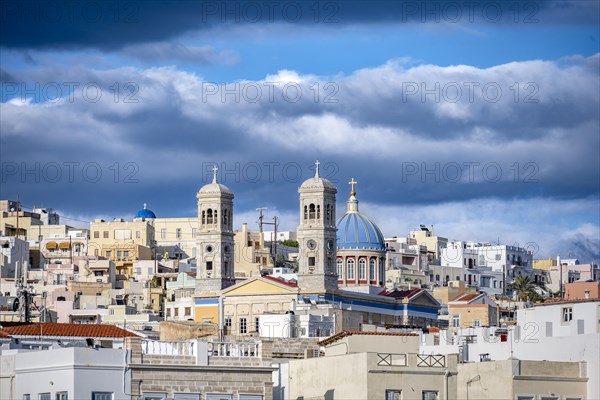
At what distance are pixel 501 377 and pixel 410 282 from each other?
392 feet

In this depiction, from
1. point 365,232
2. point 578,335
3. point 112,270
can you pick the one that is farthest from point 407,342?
point 112,270

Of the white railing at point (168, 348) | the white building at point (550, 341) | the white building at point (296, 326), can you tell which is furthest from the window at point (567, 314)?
the white building at point (296, 326)

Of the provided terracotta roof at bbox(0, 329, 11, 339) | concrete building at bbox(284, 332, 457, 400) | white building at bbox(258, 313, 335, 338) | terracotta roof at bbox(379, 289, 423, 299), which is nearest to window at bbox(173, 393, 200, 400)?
concrete building at bbox(284, 332, 457, 400)

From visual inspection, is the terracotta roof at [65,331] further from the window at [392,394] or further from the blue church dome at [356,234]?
the blue church dome at [356,234]

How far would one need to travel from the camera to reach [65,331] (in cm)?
7369

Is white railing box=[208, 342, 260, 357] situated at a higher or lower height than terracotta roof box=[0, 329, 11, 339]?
lower

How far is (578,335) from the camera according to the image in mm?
63500

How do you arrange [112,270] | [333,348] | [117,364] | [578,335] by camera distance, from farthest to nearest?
[112,270]
[333,348]
[578,335]
[117,364]

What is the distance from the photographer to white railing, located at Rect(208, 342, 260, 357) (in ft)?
191

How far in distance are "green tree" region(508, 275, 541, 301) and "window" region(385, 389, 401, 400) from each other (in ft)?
331

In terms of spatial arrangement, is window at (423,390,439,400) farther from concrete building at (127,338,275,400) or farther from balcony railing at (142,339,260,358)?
balcony railing at (142,339,260,358)

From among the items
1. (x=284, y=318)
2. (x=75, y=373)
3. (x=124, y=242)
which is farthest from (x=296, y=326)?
(x=124, y=242)

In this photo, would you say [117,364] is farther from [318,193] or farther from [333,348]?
[318,193]

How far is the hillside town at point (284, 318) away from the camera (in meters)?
55.8
